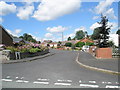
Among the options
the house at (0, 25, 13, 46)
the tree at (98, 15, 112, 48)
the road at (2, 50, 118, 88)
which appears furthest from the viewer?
the house at (0, 25, 13, 46)

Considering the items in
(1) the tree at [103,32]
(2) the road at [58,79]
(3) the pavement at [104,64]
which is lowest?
(2) the road at [58,79]

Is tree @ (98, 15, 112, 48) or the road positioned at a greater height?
tree @ (98, 15, 112, 48)

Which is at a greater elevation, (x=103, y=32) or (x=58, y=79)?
(x=103, y=32)

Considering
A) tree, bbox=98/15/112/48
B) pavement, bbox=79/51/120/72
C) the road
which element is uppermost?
tree, bbox=98/15/112/48

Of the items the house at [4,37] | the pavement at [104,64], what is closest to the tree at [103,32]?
the pavement at [104,64]

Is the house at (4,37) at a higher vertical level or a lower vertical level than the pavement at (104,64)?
higher

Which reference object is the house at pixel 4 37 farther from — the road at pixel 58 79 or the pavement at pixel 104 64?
the road at pixel 58 79

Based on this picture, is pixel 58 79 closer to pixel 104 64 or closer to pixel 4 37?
pixel 104 64

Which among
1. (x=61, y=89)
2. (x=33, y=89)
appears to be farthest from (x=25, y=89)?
(x=61, y=89)

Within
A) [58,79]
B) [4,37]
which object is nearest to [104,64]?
[58,79]

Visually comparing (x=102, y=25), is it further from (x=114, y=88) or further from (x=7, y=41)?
(x=7, y=41)

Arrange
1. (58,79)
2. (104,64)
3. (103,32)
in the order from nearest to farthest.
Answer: (58,79)
(104,64)
(103,32)

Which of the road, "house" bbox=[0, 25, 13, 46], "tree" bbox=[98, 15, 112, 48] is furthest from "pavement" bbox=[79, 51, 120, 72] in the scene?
"house" bbox=[0, 25, 13, 46]

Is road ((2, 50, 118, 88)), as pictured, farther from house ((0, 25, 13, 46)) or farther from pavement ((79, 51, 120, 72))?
house ((0, 25, 13, 46))
